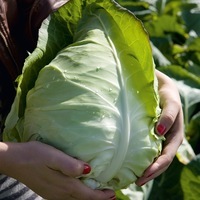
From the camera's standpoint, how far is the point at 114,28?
1.52 m

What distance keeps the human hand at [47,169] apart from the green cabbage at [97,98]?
3cm

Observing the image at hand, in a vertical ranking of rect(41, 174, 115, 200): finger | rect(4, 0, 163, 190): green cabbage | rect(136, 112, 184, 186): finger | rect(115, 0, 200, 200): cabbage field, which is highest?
rect(4, 0, 163, 190): green cabbage

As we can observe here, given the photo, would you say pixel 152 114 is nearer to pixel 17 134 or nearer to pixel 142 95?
pixel 142 95

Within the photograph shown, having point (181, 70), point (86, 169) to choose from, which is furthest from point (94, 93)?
point (181, 70)

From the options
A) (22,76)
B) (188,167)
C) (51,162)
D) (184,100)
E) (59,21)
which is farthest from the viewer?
(184,100)

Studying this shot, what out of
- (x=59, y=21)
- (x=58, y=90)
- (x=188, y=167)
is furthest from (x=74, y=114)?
(x=188, y=167)

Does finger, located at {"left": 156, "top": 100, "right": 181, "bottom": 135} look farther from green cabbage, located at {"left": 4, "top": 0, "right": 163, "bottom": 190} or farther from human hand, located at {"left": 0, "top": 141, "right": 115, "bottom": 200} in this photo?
human hand, located at {"left": 0, "top": 141, "right": 115, "bottom": 200}

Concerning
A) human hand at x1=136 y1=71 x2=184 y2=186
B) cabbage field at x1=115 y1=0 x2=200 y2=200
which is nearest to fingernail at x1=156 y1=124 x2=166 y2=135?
human hand at x1=136 y1=71 x2=184 y2=186

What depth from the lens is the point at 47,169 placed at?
137cm

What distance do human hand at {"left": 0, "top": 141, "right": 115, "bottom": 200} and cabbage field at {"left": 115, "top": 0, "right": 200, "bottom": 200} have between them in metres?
0.83

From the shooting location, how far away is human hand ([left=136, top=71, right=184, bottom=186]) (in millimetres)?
1493

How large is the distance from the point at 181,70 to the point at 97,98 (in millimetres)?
1622

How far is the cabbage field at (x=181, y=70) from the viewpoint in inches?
96.2

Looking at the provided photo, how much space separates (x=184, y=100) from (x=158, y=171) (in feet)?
4.61
